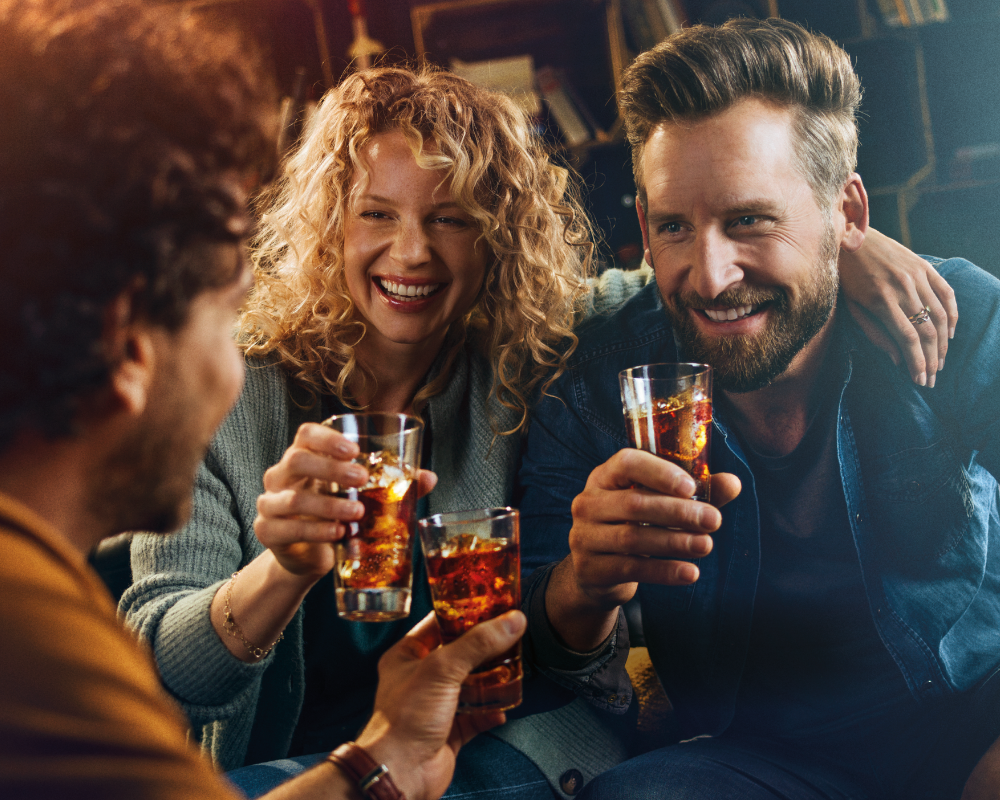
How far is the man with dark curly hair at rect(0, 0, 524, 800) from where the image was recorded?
574 millimetres

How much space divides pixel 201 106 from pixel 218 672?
1.00 meters

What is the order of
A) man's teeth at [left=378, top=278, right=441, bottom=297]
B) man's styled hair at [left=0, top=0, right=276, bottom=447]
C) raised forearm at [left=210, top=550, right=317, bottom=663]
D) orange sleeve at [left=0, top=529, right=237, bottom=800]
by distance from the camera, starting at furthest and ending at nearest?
man's teeth at [left=378, top=278, right=441, bottom=297], raised forearm at [left=210, top=550, right=317, bottom=663], man's styled hair at [left=0, top=0, right=276, bottom=447], orange sleeve at [left=0, top=529, right=237, bottom=800]

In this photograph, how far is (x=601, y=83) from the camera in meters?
3.03

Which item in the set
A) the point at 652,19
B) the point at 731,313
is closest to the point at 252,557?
the point at 731,313

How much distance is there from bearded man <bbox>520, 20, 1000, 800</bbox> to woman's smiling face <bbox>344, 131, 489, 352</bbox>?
413 millimetres

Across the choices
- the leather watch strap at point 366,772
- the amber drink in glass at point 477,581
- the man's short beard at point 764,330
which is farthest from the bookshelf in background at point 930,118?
the leather watch strap at point 366,772

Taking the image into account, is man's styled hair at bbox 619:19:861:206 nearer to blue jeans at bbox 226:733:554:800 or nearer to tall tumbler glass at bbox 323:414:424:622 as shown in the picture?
tall tumbler glass at bbox 323:414:424:622

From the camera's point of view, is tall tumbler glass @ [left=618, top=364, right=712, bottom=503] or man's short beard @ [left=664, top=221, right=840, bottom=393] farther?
man's short beard @ [left=664, top=221, right=840, bottom=393]

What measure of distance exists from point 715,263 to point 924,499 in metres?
0.63

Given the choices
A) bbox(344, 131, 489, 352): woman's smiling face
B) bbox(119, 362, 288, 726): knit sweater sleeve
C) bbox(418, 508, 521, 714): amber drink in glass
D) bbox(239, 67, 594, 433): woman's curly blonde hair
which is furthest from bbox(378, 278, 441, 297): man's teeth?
bbox(418, 508, 521, 714): amber drink in glass

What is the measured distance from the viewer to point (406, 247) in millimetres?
1713

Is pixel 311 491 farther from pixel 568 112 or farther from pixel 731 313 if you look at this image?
pixel 568 112

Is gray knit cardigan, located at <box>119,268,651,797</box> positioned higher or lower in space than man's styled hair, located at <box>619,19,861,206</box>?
lower

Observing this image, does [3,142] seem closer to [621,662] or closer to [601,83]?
[621,662]
